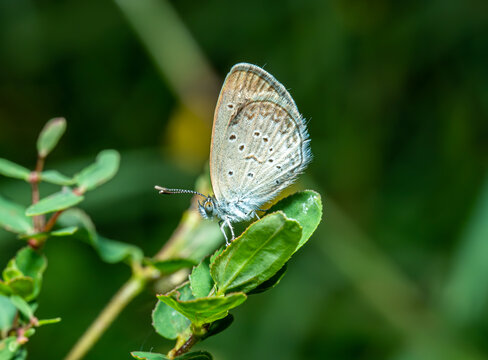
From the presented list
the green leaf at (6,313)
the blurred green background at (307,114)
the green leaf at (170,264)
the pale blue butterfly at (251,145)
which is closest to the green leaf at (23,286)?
the green leaf at (6,313)

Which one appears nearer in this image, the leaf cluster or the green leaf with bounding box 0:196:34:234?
the leaf cluster

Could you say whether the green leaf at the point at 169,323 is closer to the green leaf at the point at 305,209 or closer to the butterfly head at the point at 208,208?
the green leaf at the point at 305,209

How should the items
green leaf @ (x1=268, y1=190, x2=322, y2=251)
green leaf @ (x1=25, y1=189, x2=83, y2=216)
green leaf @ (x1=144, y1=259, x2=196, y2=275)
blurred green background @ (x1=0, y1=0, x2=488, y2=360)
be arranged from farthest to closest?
blurred green background @ (x1=0, y1=0, x2=488, y2=360), green leaf @ (x1=144, y1=259, x2=196, y2=275), green leaf @ (x1=25, y1=189, x2=83, y2=216), green leaf @ (x1=268, y1=190, x2=322, y2=251)

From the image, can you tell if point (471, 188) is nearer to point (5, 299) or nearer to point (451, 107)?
point (451, 107)

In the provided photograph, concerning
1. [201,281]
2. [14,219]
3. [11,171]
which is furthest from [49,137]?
[201,281]

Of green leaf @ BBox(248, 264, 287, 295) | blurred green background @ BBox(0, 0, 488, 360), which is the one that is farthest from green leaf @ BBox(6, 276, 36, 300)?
blurred green background @ BBox(0, 0, 488, 360)

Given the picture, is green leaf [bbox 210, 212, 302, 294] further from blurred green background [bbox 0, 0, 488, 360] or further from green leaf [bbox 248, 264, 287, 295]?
blurred green background [bbox 0, 0, 488, 360]
